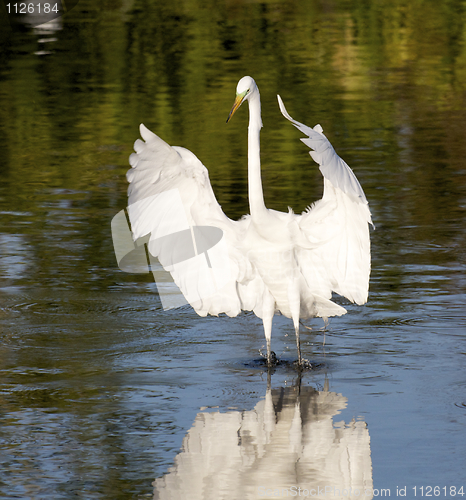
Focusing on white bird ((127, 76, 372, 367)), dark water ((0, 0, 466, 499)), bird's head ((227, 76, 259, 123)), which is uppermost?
bird's head ((227, 76, 259, 123))

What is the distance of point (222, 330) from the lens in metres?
7.80

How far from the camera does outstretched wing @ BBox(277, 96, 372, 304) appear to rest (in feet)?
20.0

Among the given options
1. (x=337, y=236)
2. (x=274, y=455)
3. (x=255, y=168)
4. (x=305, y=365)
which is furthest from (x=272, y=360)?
(x=274, y=455)

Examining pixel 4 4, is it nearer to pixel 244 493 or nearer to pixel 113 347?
pixel 113 347

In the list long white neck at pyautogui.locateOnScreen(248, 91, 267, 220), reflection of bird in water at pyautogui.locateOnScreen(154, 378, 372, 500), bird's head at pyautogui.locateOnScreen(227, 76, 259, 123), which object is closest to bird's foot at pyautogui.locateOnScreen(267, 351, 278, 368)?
reflection of bird in water at pyautogui.locateOnScreen(154, 378, 372, 500)

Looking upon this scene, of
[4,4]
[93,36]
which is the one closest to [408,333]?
[93,36]

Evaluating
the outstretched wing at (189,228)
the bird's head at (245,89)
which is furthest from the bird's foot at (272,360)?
the bird's head at (245,89)

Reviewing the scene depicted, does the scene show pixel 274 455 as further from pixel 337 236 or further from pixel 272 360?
pixel 337 236

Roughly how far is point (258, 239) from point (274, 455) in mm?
1985

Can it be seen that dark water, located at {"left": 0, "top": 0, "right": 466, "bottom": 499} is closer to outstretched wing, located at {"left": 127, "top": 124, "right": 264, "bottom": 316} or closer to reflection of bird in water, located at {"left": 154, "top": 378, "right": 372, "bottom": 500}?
reflection of bird in water, located at {"left": 154, "top": 378, "right": 372, "bottom": 500}

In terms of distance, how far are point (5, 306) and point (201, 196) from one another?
7.89 feet

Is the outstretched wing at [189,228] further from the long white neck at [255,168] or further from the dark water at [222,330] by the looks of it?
the dark water at [222,330]

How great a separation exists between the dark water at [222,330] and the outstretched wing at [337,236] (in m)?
0.54

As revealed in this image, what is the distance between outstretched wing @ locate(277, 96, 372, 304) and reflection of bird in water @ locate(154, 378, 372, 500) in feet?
3.20
